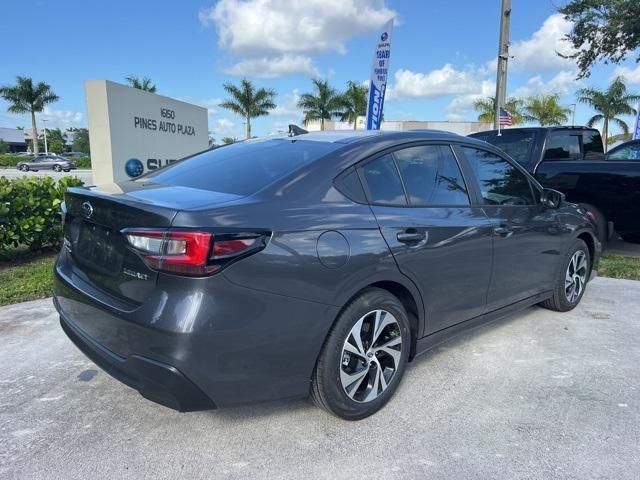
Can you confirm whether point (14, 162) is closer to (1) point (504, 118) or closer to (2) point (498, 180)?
(1) point (504, 118)

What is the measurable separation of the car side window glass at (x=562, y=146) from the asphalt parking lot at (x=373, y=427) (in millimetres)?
4524

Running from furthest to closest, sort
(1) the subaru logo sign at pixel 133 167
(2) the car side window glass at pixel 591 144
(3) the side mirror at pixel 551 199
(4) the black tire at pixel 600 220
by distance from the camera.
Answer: (2) the car side window glass at pixel 591 144 → (1) the subaru logo sign at pixel 133 167 → (4) the black tire at pixel 600 220 → (3) the side mirror at pixel 551 199

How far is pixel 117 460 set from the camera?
2518 mm

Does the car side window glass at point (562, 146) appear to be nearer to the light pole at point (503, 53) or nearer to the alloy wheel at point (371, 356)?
the light pole at point (503, 53)

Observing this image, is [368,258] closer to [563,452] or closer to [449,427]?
[449,427]

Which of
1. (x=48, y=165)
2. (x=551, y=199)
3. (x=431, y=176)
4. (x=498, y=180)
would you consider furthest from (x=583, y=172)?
(x=48, y=165)

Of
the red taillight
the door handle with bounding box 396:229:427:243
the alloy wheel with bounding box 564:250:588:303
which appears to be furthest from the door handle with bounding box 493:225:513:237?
the red taillight

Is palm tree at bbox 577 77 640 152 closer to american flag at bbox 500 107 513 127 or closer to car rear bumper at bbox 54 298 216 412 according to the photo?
american flag at bbox 500 107 513 127

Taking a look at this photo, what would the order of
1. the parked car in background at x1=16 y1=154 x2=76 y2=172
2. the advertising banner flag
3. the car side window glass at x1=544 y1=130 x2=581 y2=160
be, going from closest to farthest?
the car side window glass at x1=544 y1=130 x2=581 y2=160, the advertising banner flag, the parked car in background at x1=16 y1=154 x2=76 y2=172

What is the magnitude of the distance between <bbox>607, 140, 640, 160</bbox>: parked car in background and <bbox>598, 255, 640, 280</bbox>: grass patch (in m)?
1.93

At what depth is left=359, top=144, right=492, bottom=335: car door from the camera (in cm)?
292

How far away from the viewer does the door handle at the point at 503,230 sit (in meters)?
3.60

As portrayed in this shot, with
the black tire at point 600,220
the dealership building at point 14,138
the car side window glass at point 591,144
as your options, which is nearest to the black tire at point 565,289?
the black tire at point 600,220

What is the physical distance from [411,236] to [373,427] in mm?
1100
